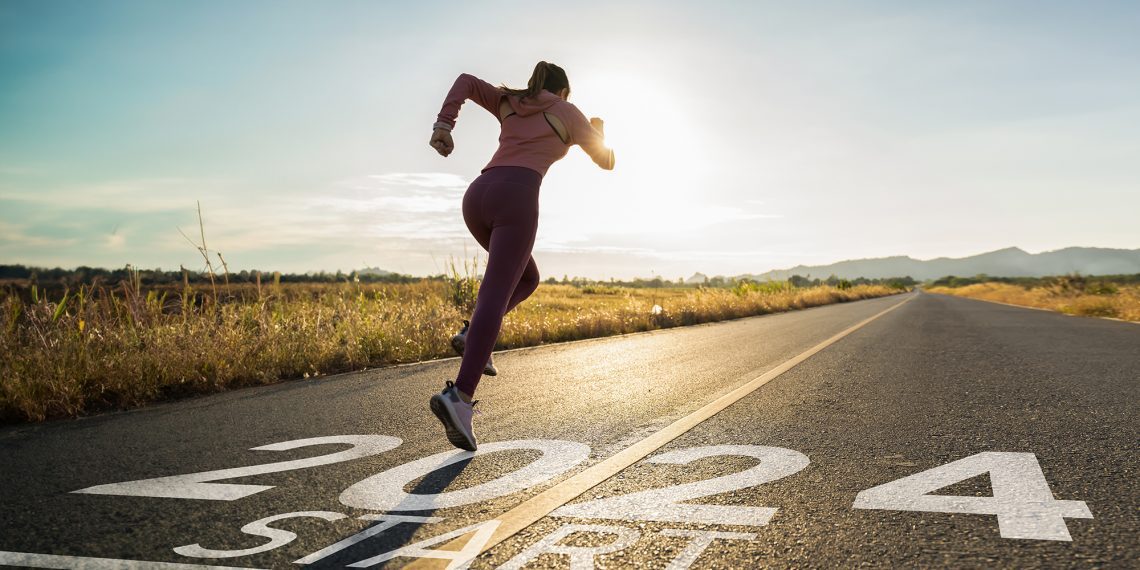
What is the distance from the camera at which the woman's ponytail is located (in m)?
4.03

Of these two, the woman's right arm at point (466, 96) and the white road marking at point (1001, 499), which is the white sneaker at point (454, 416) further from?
the white road marking at point (1001, 499)

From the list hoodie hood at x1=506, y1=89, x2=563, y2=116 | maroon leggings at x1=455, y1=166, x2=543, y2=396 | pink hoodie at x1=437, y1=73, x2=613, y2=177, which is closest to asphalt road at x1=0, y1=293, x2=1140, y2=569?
maroon leggings at x1=455, y1=166, x2=543, y2=396

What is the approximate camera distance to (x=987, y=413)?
4859 mm

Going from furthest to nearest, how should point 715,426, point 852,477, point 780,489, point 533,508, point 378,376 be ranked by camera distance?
point 378,376
point 715,426
point 852,477
point 780,489
point 533,508

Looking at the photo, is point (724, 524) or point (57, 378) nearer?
point (724, 524)

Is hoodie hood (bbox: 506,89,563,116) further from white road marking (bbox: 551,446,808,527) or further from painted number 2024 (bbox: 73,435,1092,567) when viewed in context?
white road marking (bbox: 551,446,808,527)

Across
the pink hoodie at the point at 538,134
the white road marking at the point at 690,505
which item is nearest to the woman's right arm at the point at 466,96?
the pink hoodie at the point at 538,134

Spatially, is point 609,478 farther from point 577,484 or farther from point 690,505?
point 690,505

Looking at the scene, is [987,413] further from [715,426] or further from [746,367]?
[746,367]

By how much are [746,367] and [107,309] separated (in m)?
6.89

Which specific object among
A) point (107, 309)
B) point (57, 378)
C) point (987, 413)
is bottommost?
point (987, 413)

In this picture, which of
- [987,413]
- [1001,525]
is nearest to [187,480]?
[1001,525]

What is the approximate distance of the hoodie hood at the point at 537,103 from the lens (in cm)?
399

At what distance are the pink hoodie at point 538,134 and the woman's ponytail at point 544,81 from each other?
31 millimetres
